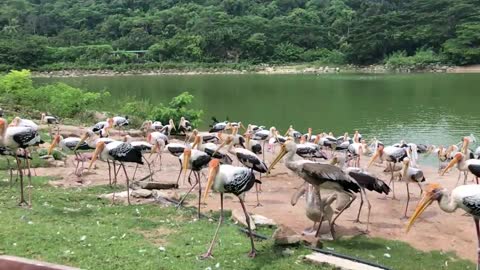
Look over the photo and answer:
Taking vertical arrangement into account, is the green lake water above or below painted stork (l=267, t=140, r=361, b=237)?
below

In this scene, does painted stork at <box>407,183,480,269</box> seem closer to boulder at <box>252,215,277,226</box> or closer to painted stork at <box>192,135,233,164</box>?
boulder at <box>252,215,277,226</box>

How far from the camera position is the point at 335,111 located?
3731cm

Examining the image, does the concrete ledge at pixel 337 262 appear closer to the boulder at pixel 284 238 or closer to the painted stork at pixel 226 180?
the boulder at pixel 284 238

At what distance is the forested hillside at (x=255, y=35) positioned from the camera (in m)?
78.1

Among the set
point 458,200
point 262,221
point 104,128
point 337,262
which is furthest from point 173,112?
point 458,200

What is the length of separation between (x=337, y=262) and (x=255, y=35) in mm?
84254

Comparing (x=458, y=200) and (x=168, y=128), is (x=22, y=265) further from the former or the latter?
(x=168, y=128)

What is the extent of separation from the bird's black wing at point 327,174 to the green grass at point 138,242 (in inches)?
39.1

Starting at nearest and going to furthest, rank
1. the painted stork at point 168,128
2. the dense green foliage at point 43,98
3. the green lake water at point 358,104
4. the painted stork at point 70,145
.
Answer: the painted stork at point 70,145, the painted stork at point 168,128, the dense green foliage at point 43,98, the green lake water at point 358,104

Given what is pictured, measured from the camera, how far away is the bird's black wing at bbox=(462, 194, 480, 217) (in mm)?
7488

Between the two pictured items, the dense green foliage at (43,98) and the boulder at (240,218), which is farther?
the dense green foliage at (43,98)

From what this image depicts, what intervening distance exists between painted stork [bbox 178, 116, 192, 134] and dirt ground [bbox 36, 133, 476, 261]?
27.5 ft

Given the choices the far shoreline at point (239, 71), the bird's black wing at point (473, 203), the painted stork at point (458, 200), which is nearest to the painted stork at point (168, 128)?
the painted stork at point (458, 200)

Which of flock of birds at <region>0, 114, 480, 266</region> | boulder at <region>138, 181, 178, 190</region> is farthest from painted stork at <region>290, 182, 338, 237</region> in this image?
boulder at <region>138, 181, 178, 190</region>
